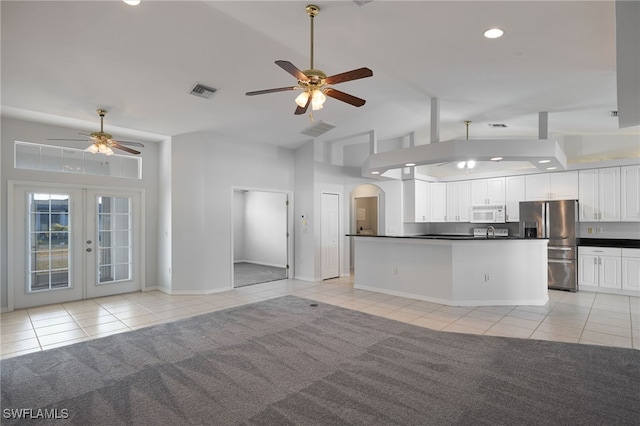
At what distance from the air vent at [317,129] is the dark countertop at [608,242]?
17.9ft

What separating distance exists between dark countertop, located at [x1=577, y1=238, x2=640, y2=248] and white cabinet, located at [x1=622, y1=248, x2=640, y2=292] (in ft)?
0.54

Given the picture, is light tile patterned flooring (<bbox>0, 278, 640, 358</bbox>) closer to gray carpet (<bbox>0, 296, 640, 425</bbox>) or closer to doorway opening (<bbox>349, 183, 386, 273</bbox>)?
gray carpet (<bbox>0, 296, 640, 425</bbox>)

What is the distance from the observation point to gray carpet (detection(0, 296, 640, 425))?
238cm

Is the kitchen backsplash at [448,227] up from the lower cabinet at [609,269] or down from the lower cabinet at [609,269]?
up

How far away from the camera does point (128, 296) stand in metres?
6.07

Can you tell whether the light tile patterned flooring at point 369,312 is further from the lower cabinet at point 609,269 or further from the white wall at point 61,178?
the white wall at point 61,178

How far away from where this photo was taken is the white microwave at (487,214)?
7512 mm

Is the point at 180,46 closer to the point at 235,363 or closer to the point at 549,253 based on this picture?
the point at 235,363

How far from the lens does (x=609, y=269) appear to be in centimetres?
609

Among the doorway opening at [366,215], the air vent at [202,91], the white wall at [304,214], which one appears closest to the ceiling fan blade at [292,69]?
the air vent at [202,91]

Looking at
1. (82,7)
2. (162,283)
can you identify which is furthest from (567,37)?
(162,283)

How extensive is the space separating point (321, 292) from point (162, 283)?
3.13 metres
